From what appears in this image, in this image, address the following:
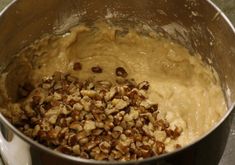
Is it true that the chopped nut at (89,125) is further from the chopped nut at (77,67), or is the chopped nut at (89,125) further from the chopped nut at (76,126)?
the chopped nut at (77,67)

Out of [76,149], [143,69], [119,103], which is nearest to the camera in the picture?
[76,149]

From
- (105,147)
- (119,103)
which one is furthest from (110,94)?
(105,147)

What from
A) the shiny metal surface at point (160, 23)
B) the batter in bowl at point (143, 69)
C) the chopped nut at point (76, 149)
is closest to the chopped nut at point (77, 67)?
the batter in bowl at point (143, 69)

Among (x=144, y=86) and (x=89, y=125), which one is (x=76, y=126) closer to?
(x=89, y=125)

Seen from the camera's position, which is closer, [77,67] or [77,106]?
[77,106]

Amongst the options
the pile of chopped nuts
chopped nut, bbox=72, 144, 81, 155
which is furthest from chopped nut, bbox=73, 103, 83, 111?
chopped nut, bbox=72, 144, 81, 155

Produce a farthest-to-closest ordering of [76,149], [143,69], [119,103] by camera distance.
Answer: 1. [143,69]
2. [119,103]
3. [76,149]

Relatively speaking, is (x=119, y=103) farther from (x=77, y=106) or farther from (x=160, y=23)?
(x=160, y=23)

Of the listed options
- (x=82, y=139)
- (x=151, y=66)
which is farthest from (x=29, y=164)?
(x=151, y=66)
